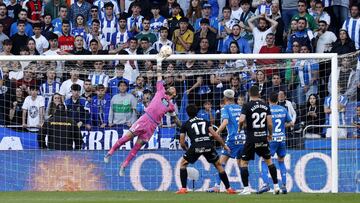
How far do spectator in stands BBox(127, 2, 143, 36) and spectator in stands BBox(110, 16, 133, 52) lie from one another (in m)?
0.18

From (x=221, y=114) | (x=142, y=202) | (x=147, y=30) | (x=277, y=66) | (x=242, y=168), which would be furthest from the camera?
(x=147, y=30)

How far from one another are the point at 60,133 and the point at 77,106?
2.64 feet

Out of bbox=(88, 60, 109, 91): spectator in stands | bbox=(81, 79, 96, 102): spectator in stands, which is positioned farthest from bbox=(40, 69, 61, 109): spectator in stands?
bbox=(88, 60, 109, 91): spectator in stands

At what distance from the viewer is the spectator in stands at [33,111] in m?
26.9

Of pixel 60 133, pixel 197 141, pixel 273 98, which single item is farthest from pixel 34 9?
pixel 273 98

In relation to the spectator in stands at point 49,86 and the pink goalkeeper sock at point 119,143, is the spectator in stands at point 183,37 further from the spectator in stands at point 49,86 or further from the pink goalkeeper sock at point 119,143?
the pink goalkeeper sock at point 119,143

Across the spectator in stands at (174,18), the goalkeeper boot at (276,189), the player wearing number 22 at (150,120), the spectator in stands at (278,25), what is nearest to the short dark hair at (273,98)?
the goalkeeper boot at (276,189)

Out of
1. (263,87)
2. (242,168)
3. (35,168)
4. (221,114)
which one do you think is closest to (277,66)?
(263,87)

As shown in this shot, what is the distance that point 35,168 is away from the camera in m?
26.8

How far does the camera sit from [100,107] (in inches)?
1068

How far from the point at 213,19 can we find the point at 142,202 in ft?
38.3

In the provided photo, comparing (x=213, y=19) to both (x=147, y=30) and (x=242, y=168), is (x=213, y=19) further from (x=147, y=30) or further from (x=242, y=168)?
(x=242, y=168)

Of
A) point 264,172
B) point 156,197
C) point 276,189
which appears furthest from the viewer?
point 264,172

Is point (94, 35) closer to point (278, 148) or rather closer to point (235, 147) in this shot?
point (235, 147)
